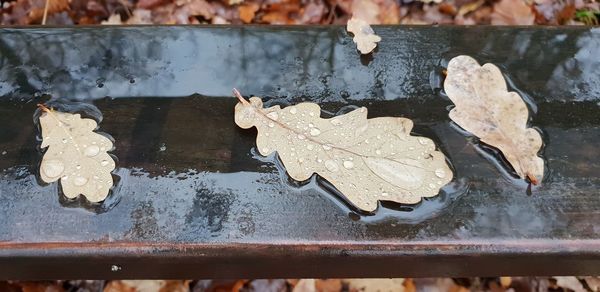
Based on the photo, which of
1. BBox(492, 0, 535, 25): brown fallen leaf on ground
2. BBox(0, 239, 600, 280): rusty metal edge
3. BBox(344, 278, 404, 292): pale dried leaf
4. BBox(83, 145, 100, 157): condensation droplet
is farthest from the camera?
BBox(492, 0, 535, 25): brown fallen leaf on ground

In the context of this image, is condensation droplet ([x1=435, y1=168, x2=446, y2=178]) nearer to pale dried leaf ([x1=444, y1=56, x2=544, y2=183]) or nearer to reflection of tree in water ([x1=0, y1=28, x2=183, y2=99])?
pale dried leaf ([x1=444, y1=56, x2=544, y2=183])

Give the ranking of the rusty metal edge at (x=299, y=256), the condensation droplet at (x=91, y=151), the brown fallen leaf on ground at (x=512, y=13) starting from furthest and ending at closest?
the brown fallen leaf on ground at (x=512, y=13) → the condensation droplet at (x=91, y=151) → the rusty metal edge at (x=299, y=256)

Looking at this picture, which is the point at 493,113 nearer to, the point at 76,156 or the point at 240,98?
the point at 240,98

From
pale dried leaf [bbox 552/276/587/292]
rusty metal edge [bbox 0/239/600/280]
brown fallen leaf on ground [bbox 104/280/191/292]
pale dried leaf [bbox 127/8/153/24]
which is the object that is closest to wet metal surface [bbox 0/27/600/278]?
rusty metal edge [bbox 0/239/600/280]

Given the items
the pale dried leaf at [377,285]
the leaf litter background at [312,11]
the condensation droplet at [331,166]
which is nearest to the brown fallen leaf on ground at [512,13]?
the leaf litter background at [312,11]

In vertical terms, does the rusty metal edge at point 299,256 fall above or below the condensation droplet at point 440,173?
below

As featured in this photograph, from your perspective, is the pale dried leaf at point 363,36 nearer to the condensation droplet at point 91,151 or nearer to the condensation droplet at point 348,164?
the condensation droplet at point 348,164
